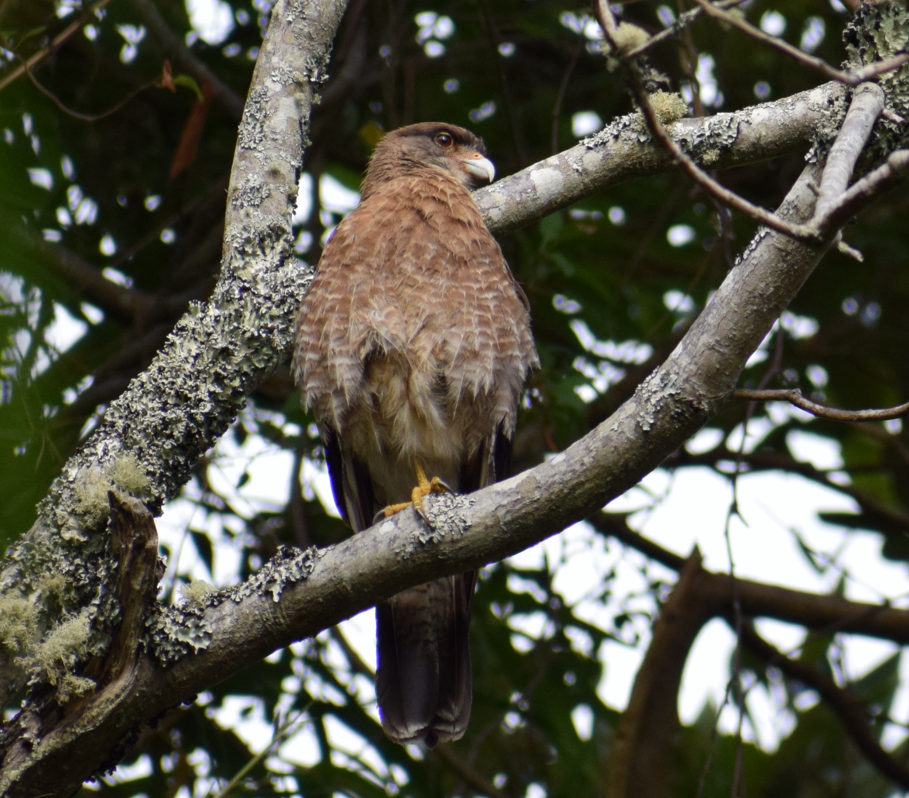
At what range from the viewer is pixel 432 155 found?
3971 millimetres

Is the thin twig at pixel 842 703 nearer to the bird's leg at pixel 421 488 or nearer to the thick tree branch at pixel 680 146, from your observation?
the bird's leg at pixel 421 488

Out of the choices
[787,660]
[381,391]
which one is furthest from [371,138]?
[787,660]

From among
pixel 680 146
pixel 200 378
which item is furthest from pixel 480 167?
pixel 200 378

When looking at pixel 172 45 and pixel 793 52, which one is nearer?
pixel 793 52

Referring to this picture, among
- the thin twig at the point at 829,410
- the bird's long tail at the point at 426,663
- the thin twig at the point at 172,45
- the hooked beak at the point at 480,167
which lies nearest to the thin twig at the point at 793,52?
the thin twig at the point at 829,410

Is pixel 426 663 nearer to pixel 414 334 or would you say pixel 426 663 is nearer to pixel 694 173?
pixel 414 334

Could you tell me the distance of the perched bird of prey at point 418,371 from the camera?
3.16 meters

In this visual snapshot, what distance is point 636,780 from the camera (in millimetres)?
3607

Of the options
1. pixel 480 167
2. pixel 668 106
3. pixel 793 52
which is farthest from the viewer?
pixel 480 167

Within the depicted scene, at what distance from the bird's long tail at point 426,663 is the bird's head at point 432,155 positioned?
5.08 ft

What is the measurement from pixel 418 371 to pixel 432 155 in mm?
1179

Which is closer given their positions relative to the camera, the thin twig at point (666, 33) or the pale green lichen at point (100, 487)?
the thin twig at point (666, 33)

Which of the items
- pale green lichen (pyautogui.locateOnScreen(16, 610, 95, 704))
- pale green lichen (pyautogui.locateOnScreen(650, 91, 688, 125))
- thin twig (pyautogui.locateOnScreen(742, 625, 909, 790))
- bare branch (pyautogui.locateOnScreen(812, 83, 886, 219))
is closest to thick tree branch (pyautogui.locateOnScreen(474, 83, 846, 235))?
pale green lichen (pyautogui.locateOnScreen(650, 91, 688, 125))

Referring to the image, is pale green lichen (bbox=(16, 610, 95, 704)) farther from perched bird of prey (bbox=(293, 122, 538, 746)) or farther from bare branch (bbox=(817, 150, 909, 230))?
bare branch (bbox=(817, 150, 909, 230))
